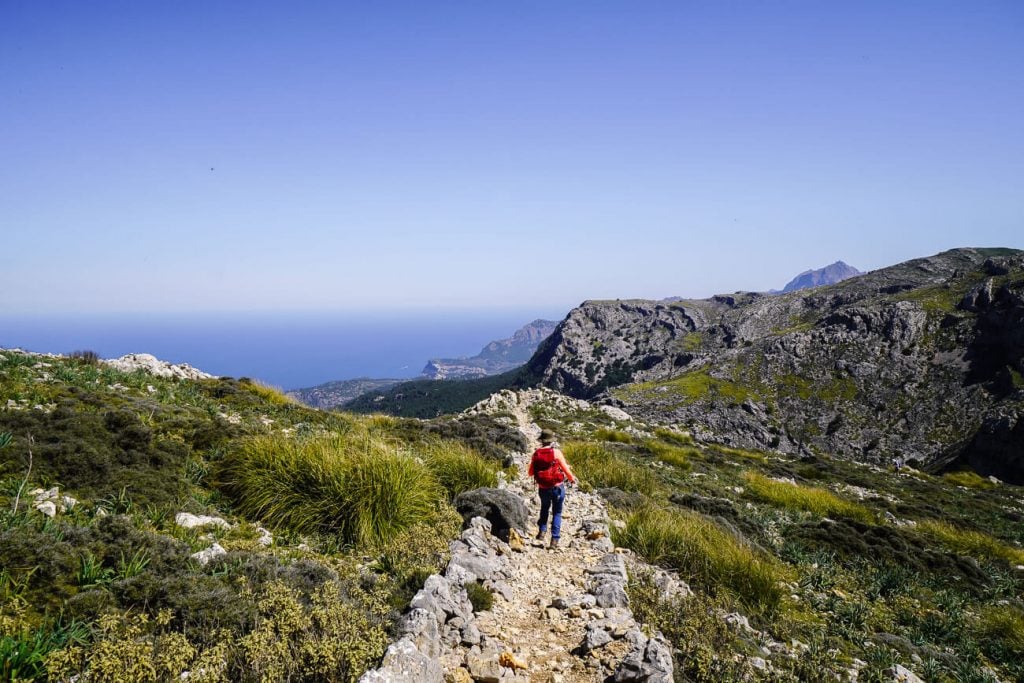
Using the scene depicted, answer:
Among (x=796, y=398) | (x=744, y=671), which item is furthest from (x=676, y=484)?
(x=796, y=398)

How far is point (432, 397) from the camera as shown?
164 metres

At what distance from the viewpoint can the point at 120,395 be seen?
11672mm

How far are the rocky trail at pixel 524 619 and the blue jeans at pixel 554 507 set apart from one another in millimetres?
315

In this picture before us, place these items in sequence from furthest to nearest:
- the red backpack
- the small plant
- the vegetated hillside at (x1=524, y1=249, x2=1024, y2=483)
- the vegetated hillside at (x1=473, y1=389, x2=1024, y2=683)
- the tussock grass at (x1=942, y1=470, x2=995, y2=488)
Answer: the vegetated hillside at (x1=524, y1=249, x2=1024, y2=483)
the tussock grass at (x1=942, y1=470, x2=995, y2=488)
the red backpack
the small plant
the vegetated hillside at (x1=473, y1=389, x2=1024, y2=683)

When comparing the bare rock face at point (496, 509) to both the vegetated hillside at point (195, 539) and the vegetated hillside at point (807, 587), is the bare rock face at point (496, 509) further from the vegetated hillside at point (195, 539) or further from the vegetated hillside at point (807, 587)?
the vegetated hillside at point (807, 587)

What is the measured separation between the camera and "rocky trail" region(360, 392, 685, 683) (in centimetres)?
462

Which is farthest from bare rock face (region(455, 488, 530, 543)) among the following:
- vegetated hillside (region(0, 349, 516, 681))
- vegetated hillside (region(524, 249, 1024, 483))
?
vegetated hillside (region(524, 249, 1024, 483))

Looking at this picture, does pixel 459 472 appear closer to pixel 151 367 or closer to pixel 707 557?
pixel 707 557

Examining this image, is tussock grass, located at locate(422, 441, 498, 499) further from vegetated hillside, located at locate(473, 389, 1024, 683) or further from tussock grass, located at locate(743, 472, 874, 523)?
tussock grass, located at locate(743, 472, 874, 523)

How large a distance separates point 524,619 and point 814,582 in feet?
21.3

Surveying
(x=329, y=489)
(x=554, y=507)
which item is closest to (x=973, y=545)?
(x=554, y=507)

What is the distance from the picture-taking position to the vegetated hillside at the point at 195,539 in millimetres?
3789

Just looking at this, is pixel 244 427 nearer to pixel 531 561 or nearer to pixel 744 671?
pixel 531 561

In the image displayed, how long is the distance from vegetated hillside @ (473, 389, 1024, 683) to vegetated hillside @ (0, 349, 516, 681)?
3339 millimetres
